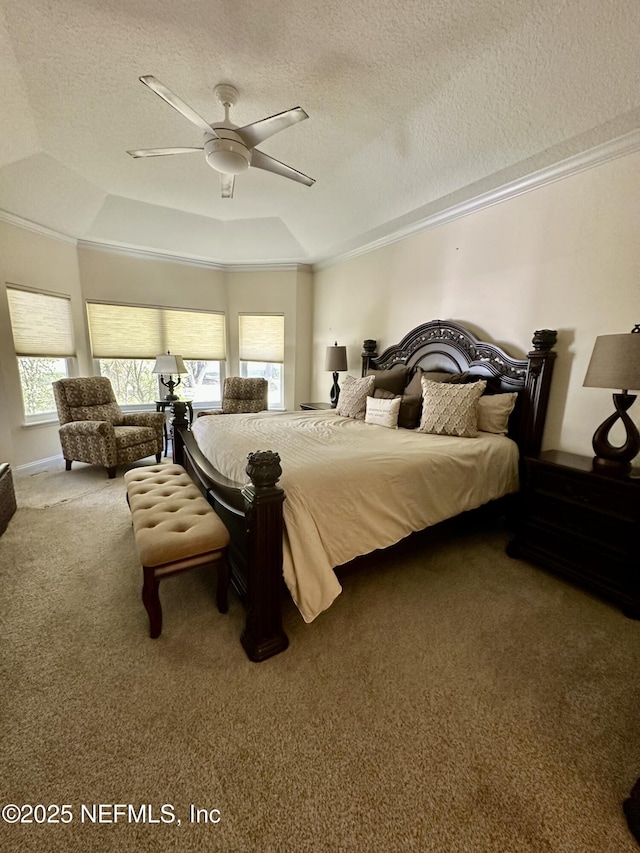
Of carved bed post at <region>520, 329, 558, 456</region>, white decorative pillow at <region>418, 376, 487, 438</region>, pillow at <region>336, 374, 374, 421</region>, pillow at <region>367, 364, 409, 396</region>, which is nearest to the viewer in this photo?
carved bed post at <region>520, 329, 558, 456</region>

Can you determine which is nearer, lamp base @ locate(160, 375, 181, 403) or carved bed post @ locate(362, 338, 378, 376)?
carved bed post @ locate(362, 338, 378, 376)

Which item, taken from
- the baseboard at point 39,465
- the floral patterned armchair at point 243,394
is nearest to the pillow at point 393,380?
the floral patterned armchair at point 243,394

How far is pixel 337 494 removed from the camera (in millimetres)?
1730

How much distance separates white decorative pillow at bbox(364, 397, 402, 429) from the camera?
312 cm

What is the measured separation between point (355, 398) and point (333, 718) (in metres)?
2.71

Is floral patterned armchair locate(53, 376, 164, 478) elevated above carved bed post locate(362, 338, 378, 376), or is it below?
below

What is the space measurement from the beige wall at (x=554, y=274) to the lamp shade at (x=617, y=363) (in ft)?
1.75

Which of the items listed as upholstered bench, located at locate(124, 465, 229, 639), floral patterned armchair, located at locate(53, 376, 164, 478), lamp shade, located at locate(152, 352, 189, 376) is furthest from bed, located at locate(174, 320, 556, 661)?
lamp shade, located at locate(152, 352, 189, 376)

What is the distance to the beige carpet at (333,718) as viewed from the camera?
103 centimetres

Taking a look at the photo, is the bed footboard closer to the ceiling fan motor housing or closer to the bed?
the bed

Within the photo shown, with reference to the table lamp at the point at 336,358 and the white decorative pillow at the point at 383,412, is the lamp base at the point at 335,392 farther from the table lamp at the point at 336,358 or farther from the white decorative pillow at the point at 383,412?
the white decorative pillow at the point at 383,412

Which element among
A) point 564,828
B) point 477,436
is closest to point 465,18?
point 477,436

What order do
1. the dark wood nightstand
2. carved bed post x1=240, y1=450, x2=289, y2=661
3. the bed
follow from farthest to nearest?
the dark wood nightstand → the bed → carved bed post x1=240, y1=450, x2=289, y2=661

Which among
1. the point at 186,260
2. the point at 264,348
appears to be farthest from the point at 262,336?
the point at 186,260
